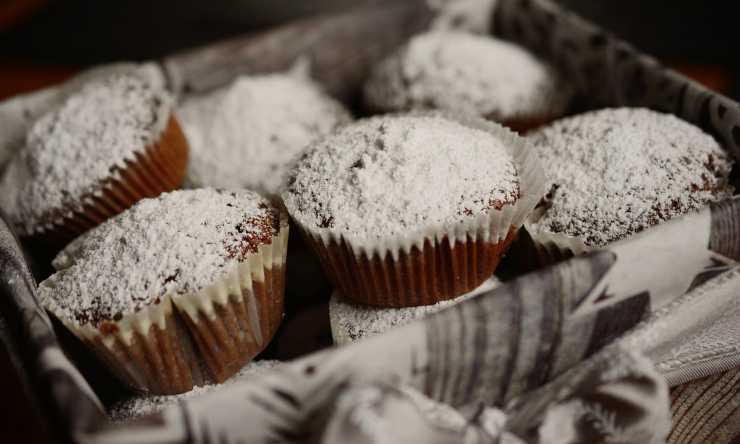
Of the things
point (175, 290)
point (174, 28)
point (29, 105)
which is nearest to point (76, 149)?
point (29, 105)

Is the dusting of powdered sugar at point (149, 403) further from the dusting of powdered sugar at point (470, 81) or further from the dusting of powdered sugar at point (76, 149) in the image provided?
the dusting of powdered sugar at point (470, 81)

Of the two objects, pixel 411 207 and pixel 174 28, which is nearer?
pixel 411 207

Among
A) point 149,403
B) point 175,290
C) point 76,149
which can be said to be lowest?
point 149,403

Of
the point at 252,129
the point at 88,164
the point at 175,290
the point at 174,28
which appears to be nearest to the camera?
the point at 175,290

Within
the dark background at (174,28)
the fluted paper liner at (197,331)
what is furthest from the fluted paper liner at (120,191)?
the dark background at (174,28)

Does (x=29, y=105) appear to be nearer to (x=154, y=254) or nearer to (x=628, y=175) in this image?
(x=154, y=254)

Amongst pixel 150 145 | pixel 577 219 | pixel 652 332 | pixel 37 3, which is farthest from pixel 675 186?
pixel 37 3

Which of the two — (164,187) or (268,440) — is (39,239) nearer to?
(164,187)

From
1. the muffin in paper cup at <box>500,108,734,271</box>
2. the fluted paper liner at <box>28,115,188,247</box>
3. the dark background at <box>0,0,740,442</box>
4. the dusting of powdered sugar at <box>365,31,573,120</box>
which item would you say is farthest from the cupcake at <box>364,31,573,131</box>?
the dark background at <box>0,0,740,442</box>

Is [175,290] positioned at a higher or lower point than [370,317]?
higher
